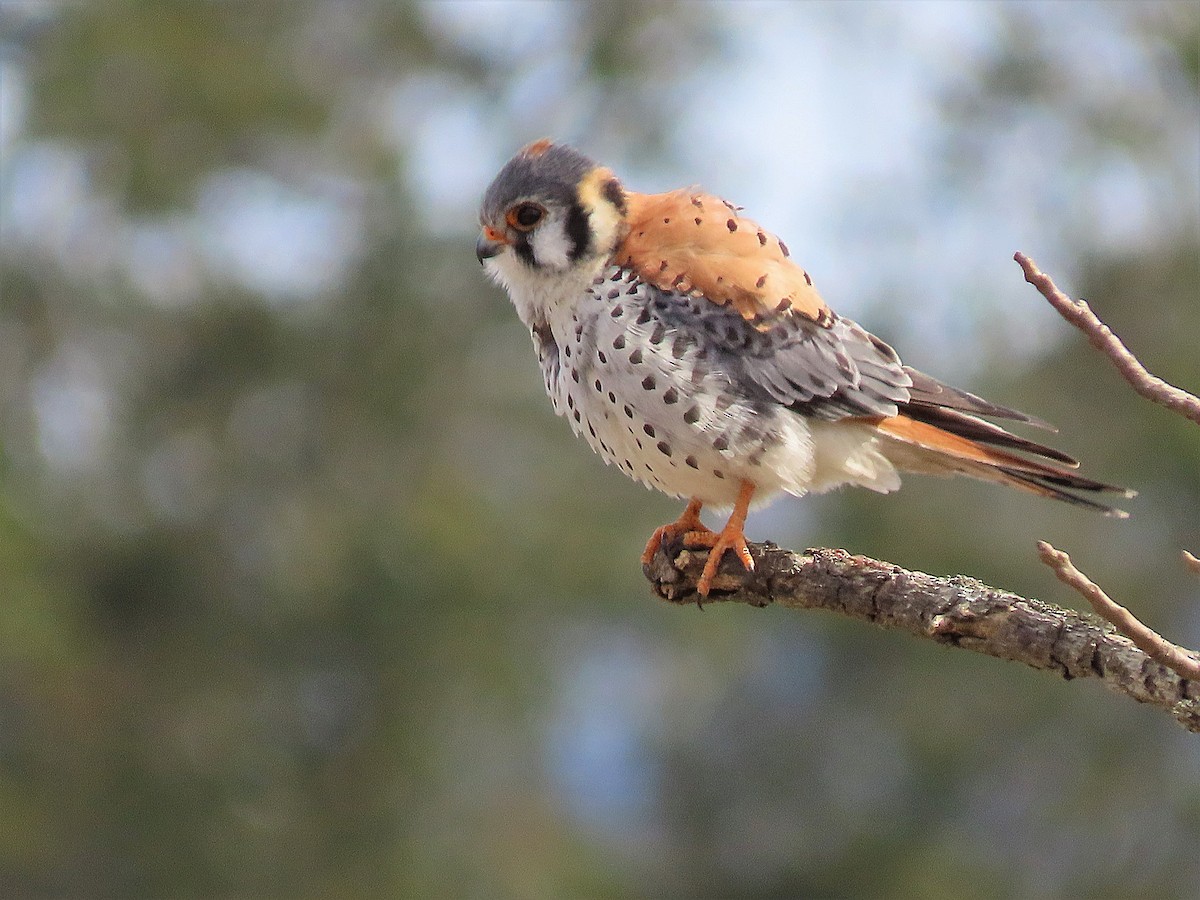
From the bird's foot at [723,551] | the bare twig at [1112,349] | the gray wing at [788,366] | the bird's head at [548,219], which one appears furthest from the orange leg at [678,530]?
the bare twig at [1112,349]

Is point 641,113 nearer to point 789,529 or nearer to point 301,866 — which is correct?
point 789,529

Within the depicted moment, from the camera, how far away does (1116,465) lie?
10.7 meters

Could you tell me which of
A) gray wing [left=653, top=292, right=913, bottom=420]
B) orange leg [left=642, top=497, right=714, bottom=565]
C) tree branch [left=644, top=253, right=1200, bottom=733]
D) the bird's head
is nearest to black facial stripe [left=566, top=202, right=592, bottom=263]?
the bird's head

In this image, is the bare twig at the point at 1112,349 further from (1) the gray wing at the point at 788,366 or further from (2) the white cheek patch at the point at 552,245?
(2) the white cheek patch at the point at 552,245

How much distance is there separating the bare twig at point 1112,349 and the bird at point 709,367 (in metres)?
1.34

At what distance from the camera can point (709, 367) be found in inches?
141

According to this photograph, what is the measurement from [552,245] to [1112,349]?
1.97 metres

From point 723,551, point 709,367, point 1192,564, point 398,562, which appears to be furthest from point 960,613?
point 398,562

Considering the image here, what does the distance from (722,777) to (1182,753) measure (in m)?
3.54

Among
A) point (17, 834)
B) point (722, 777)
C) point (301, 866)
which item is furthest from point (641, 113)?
point (17, 834)

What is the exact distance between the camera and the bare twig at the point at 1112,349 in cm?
197

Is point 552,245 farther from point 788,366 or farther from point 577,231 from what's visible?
point 788,366

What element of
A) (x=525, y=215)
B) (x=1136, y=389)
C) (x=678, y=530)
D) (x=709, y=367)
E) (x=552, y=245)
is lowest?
(x=1136, y=389)

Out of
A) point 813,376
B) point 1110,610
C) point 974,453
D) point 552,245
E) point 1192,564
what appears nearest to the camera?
point 1110,610
